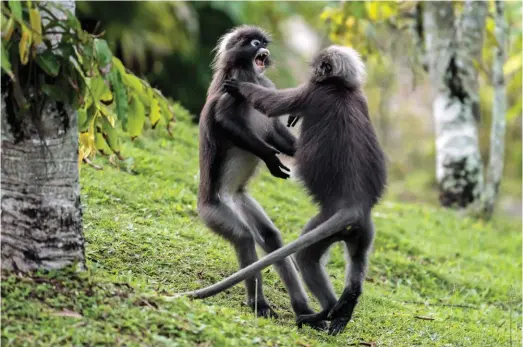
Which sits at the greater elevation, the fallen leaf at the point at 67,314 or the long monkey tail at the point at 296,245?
the long monkey tail at the point at 296,245

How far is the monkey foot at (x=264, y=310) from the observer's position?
5.03 meters

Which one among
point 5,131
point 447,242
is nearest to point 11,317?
point 5,131

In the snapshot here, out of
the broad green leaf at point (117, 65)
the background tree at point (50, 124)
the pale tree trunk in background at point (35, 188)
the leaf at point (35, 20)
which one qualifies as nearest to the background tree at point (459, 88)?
the broad green leaf at point (117, 65)

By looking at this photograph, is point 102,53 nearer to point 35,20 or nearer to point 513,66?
point 35,20

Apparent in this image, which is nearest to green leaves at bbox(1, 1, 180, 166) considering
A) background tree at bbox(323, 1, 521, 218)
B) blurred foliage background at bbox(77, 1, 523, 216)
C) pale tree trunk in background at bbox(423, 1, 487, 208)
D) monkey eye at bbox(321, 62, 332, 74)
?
monkey eye at bbox(321, 62, 332, 74)

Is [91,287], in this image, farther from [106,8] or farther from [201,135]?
[106,8]

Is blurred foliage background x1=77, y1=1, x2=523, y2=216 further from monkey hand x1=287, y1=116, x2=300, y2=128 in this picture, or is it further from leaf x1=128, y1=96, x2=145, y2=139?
leaf x1=128, y1=96, x2=145, y2=139

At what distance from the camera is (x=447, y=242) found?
370 inches

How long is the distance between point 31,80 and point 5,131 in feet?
1.03

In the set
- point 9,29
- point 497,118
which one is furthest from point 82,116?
point 497,118

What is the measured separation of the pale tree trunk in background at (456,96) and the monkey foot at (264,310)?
630 cm

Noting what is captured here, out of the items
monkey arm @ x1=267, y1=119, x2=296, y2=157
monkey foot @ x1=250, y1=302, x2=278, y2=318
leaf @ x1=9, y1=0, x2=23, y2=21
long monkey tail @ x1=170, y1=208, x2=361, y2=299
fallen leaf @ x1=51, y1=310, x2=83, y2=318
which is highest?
leaf @ x1=9, y1=0, x2=23, y2=21

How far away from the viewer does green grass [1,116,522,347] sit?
4020 mm

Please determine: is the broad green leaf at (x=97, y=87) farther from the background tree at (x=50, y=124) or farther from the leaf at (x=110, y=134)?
the leaf at (x=110, y=134)
